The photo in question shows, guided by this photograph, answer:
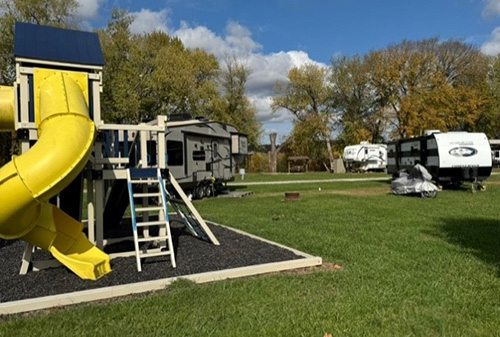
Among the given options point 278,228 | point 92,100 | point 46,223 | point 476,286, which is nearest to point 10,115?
point 92,100

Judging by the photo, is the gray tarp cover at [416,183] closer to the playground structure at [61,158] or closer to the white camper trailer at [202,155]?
the white camper trailer at [202,155]

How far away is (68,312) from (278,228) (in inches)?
196

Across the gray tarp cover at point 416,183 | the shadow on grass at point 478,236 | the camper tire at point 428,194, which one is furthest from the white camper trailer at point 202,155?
the shadow on grass at point 478,236

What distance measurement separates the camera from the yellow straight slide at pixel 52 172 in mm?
3850

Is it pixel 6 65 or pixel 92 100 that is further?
pixel 6 65

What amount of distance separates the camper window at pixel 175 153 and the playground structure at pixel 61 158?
713 centimetres

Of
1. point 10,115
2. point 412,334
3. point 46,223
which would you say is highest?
point 10,115

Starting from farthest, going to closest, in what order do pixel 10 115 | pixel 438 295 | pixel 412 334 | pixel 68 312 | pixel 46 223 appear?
pixel 10 115
pixel 46 223
pixel 438 295
pixel 68 312
pixel 412 334

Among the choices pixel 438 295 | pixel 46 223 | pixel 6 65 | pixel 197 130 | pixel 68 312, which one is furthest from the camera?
pixel 6 65

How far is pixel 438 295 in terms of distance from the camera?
13.8 ft

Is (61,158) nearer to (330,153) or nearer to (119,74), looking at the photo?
(119,74)

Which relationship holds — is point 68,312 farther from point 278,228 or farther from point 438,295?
point 278,228

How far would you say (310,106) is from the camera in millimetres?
45906

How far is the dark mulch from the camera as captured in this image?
4594mm
